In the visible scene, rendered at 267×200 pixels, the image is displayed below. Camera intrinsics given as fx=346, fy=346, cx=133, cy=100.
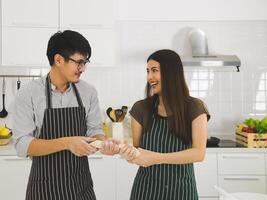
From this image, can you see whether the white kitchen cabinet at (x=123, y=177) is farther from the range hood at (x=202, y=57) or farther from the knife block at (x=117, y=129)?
the range hood at (x=202, y=57)

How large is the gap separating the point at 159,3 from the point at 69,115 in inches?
87.9

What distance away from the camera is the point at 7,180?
2.72 meters

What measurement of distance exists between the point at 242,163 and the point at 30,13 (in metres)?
2.21

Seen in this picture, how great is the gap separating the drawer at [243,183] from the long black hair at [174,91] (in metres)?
1.39

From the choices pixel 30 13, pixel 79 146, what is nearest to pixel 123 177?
pixel 79 146

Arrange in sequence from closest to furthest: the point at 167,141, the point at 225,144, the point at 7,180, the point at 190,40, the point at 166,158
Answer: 1. the point at 166,158
2. the point at 167,141
3. the point at 7,180
4. the point at 225,144
5. the point at 190,40

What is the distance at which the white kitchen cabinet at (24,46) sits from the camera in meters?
3.01

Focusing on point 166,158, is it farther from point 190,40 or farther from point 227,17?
point 227,17

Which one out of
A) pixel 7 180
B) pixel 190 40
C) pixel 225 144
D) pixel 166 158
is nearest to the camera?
pixel 166 158

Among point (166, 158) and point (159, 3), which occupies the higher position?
point (159, 3)

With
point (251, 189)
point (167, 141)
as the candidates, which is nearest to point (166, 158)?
point (167, 141)

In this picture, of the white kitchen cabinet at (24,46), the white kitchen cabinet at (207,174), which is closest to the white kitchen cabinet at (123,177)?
the white kitchen cabinet at (207,174)

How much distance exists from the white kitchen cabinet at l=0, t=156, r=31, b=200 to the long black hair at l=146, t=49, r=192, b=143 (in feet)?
5.18

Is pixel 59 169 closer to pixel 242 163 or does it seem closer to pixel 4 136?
pixel 4 136
